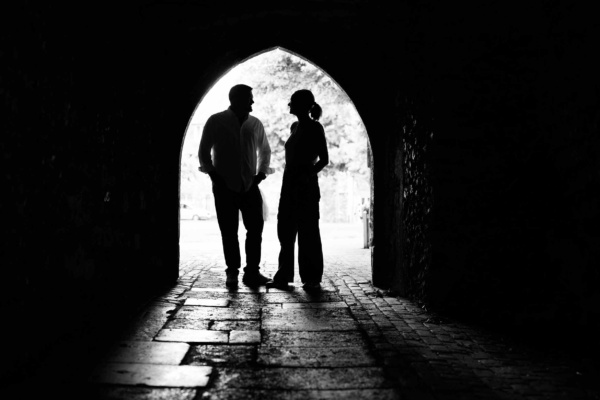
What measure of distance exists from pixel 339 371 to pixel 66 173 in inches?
61.9

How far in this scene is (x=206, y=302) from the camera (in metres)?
4.21

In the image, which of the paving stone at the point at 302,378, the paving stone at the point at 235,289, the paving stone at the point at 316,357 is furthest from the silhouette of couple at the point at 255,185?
the paving stone at the point at 302,378

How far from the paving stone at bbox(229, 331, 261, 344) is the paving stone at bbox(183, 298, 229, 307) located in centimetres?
93

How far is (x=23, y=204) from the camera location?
2.19 meters

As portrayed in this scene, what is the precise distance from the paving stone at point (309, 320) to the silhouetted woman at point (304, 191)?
1.06 meters

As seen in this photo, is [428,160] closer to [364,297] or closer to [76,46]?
[364,297]

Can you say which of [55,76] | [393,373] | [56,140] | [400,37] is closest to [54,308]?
[56,140]

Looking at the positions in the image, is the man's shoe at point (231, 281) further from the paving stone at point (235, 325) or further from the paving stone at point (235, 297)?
the paving stone at point (235, 325)

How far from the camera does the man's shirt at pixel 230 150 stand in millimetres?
5137

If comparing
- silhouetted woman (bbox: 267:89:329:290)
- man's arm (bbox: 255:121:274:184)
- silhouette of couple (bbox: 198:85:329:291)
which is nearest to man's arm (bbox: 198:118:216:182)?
silhouette of couple (bbox: 198:85:329:291)

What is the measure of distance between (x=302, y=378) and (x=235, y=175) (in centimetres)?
299

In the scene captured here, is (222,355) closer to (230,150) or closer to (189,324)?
(189,324)

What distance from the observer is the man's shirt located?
16.9ft

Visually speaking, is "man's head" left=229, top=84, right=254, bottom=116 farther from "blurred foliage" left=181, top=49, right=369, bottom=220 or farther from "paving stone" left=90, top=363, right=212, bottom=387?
"blurred foliage" left=181, top=49, right=369, bottom=220
